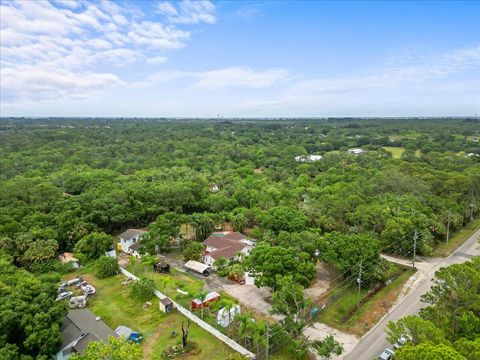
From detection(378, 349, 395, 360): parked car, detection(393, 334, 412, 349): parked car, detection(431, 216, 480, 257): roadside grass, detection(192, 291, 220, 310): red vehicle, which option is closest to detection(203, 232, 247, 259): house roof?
detection(192, 291, 220, 310): red vehicle

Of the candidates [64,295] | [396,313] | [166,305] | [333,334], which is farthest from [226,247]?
[396,313]

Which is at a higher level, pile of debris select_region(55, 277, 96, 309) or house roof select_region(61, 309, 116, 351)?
house roof select_region(61, 309, 116, 351)

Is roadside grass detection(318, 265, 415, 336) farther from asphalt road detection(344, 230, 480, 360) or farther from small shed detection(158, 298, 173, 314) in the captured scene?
small shed detection(158, 298, 173, 314)

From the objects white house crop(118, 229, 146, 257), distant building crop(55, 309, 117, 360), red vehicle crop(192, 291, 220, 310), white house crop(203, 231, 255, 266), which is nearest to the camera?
distant building crop(55, 309, 117, 360)

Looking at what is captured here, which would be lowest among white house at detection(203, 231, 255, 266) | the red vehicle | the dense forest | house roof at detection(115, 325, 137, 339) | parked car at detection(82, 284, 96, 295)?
parked car at detection(82, 284, 96, 295)

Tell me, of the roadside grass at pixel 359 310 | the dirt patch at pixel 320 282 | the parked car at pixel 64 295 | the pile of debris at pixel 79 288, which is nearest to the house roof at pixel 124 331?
the pile of debris at pixel 79 288

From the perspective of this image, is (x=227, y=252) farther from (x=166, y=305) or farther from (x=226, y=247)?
(x=166, y=305)

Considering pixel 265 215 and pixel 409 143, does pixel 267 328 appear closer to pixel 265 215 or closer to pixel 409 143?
pixel 265 215

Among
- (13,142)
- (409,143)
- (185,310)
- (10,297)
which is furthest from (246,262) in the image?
(13,142)
